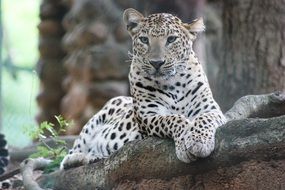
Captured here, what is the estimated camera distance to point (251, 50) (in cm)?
870

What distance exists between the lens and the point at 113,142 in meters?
6.37

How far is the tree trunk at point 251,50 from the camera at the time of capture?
857 centimetres

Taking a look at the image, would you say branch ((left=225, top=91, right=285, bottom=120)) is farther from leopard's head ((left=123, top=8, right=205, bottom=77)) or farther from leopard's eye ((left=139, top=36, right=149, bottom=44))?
leopard's eye ((left=139, top=36, right=149, bottom=44))

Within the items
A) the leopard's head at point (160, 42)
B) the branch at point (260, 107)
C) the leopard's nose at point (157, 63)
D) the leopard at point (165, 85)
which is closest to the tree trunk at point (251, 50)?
the branch at point (260, 107)

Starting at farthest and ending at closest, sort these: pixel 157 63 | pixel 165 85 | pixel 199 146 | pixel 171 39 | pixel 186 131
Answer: pixel 165 85 → pixel 171 39 → pixel 157 63 → pixel 186 131 → pixel 199 146

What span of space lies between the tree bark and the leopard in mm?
130

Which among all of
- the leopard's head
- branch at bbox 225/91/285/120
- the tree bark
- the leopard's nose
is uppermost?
the leopard's head

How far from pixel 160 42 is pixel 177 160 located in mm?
924

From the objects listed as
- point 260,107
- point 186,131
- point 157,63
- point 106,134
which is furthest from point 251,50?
point 186,131

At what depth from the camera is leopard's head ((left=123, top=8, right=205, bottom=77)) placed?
5449 mm

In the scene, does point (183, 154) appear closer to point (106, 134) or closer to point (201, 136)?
point (201, 136)

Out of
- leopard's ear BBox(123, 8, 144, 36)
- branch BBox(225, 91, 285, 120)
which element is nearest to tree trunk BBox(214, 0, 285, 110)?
branch BBox(225, 91, 285, 120)

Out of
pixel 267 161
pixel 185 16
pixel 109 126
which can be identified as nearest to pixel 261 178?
pixel 267 161

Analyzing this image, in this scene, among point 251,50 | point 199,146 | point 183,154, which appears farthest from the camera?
point 251,50
